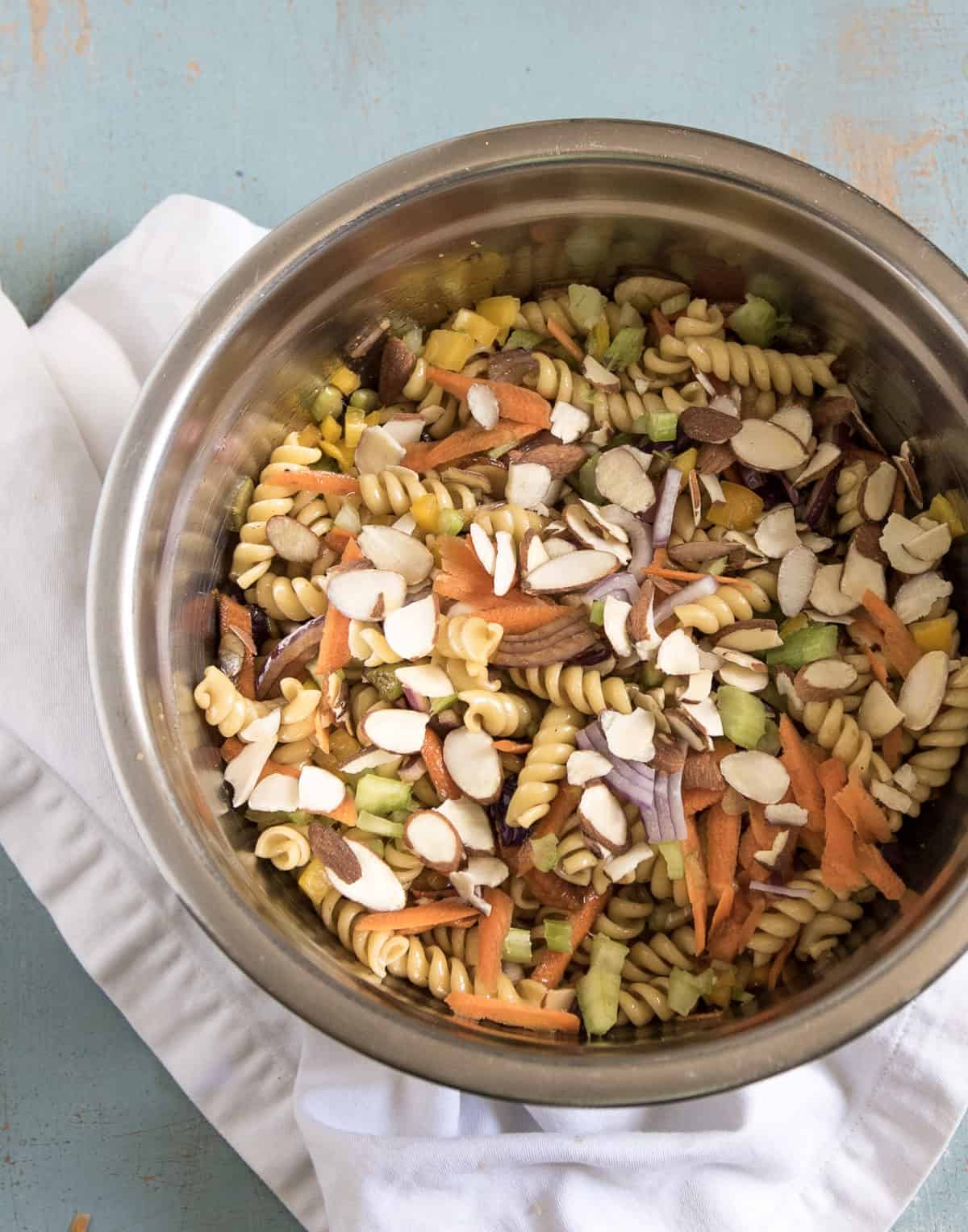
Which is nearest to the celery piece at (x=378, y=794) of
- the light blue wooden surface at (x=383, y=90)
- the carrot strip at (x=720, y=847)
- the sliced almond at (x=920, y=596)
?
the carrot strip at (x=720, y=847)

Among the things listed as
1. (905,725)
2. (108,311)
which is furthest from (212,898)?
(108,311)

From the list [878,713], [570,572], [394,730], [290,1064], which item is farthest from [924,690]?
[290,1064]

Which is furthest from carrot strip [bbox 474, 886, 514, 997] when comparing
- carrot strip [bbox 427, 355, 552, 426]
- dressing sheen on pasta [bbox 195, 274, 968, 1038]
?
carrot strip [bbox 427, 355, 552, 426]

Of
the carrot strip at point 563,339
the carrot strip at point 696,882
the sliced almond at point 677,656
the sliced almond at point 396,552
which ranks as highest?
the carrot strip at point 563,339

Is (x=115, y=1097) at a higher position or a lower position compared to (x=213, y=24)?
lower

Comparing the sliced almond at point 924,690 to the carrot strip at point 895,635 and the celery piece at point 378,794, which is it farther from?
the celery piece at point 378,794

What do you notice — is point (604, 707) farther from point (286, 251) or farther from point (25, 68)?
point (25, 68)
